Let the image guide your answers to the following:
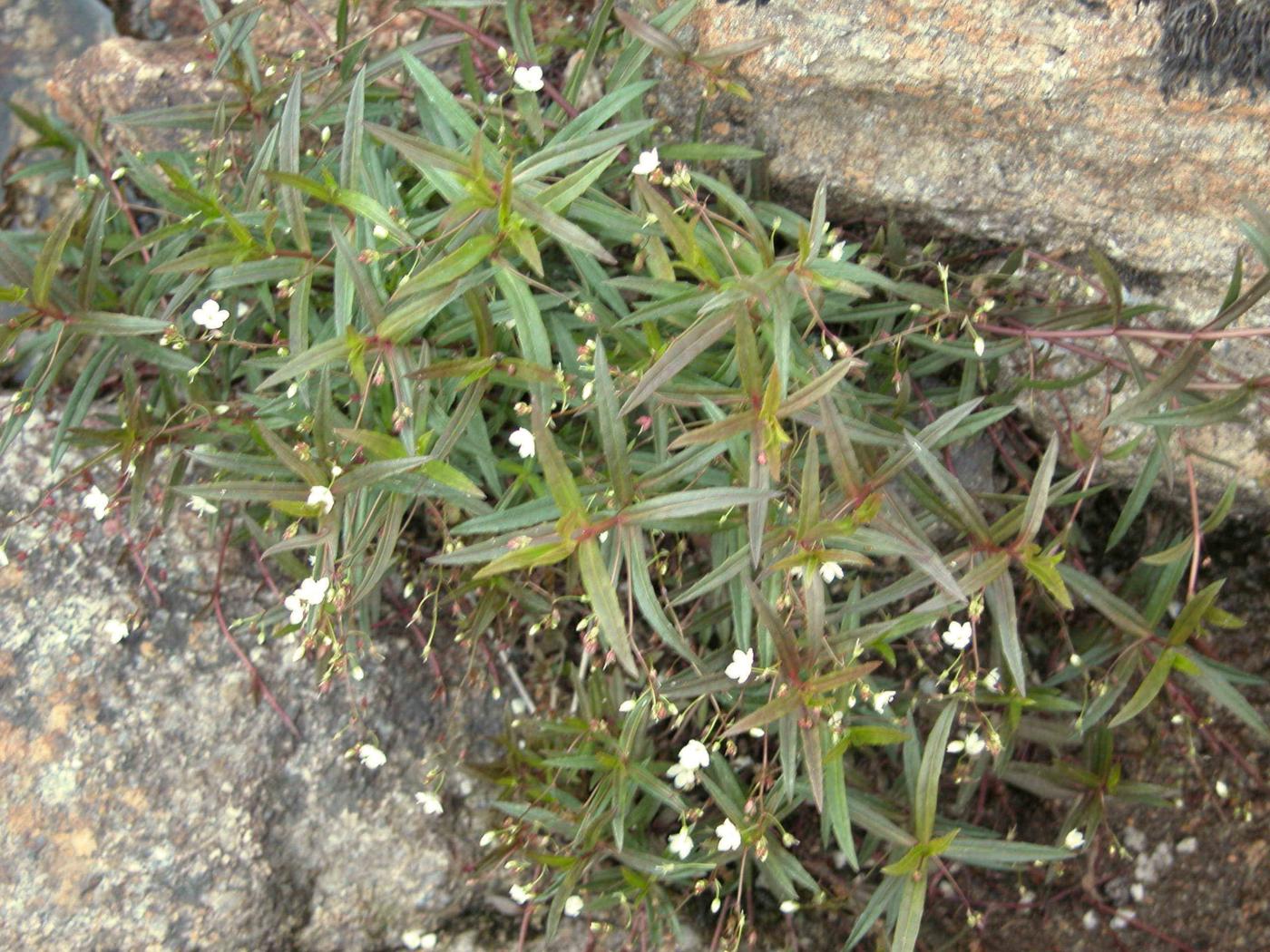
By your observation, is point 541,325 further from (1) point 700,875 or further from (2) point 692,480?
(1) point 700,875

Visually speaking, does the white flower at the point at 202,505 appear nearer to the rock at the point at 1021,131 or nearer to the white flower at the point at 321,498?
the white flower at the point at 321,498

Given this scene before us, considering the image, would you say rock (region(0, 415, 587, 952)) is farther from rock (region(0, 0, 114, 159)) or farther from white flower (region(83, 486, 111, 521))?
rock (region(0, 0, 114, 159))

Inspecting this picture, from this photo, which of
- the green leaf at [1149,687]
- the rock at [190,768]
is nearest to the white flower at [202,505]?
the rock at [190,768]

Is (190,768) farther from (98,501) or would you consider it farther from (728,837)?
(728,837)

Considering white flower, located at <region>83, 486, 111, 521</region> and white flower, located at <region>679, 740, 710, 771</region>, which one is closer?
white flower, located at <region>679, 740, 710, 771</region>

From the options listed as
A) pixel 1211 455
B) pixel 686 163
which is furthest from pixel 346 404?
pixel 1211 455

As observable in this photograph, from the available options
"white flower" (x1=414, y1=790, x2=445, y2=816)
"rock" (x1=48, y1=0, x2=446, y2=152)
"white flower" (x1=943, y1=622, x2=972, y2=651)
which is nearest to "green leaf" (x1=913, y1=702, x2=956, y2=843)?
"white flower" (x1=943, y1=622, x2=972, y2=651)
